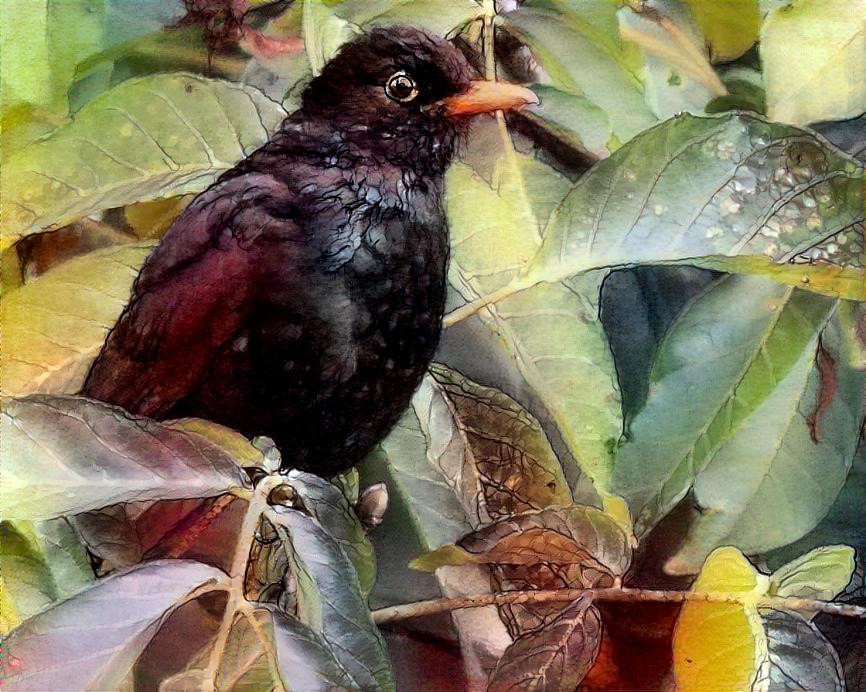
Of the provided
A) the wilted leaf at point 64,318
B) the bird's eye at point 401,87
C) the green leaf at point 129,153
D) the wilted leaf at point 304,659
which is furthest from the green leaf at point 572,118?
the wilted leaf at point 304,659

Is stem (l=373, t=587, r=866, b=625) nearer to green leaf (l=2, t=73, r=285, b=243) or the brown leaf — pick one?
the brown leaf

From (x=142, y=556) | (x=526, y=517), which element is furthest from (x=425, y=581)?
(x=142, y=556)

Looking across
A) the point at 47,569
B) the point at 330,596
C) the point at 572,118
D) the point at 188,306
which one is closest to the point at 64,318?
the point at 188,306

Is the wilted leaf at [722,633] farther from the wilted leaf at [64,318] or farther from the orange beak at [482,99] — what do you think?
the wilted leaf at [64,318]

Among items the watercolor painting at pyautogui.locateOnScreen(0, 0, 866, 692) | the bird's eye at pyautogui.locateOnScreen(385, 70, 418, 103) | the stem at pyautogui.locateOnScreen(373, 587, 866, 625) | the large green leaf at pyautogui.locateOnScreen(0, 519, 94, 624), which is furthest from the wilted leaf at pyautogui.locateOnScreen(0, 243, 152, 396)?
the stem at pyautogui.locateOnScreen(373, 587, 866, 625)

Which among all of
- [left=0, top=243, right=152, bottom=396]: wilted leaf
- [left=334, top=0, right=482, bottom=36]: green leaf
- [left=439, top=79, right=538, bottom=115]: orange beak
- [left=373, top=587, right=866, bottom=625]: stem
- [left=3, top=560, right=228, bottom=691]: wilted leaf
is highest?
[left=334, top=0, right=482, bottom=36]: green leaf
